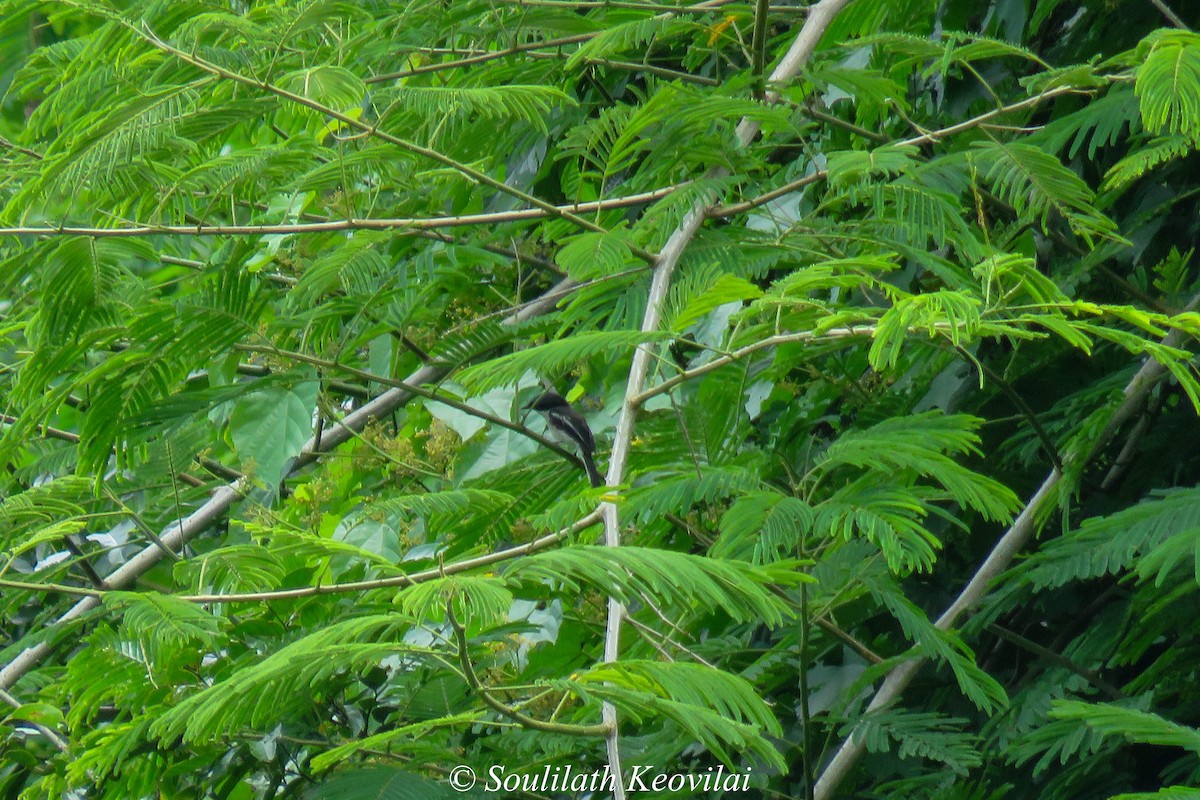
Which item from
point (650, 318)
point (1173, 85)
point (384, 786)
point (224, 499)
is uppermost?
point (1173, 85)

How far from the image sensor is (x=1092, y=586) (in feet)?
7.54

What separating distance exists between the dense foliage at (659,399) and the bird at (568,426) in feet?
0.21

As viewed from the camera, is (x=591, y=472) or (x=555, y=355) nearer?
(x=555, y=355)

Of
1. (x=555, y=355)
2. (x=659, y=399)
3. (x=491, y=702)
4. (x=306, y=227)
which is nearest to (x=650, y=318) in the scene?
(x=555, y=355)

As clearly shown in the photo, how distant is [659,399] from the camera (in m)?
2.20

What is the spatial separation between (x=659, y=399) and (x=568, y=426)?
17.9 inches

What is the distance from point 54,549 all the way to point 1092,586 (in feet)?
10.2

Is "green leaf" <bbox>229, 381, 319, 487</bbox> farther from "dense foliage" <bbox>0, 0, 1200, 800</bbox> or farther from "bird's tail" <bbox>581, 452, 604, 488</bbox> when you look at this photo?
"bird's tail" <bbox>581, 452, 604, 488</bbox>

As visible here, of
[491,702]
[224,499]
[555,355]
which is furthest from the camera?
[224,499]

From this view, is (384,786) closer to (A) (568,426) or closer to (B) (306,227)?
(B) (306,227)

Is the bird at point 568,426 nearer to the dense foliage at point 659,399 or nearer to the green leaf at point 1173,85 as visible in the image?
the dense foliage at point 659,399

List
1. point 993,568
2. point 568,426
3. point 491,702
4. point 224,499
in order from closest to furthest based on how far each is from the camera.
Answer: point 491,702 → point 993,568 → point 568,426 → point 224,499

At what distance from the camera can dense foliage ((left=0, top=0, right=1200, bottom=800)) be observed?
154 cm

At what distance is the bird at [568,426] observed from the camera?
7.66 feet
